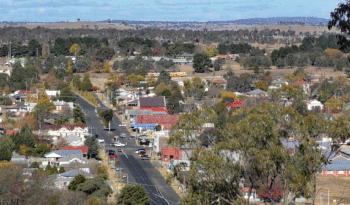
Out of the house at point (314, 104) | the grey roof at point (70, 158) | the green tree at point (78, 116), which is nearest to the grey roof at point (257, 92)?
the house at point (314, 104)

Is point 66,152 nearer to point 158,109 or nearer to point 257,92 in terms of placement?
point 158,109

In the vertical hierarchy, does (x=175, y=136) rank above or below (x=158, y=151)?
above

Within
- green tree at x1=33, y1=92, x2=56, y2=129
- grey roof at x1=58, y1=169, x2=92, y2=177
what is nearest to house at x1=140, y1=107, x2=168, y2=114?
green tree at x1=33, y1=92, x2=56, y2=129

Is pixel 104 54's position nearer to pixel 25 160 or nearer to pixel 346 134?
pixel 25 160

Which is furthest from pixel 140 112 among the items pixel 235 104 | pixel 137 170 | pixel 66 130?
pixel 137 170

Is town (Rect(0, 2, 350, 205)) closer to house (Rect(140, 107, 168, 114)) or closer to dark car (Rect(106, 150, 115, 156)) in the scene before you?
house (Rect(140, 107, 168, 114))

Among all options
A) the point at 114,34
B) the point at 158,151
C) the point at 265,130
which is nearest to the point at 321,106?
the point at 158,151
